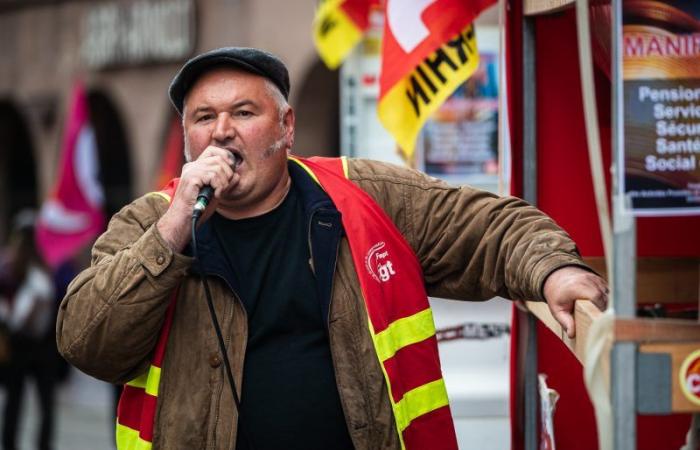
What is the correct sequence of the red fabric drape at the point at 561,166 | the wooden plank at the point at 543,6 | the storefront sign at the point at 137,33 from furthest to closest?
the storefront sign at the point at 137,33 < the red fabric drape at the point at 561,166 < the wooden plank at the point at 543,6

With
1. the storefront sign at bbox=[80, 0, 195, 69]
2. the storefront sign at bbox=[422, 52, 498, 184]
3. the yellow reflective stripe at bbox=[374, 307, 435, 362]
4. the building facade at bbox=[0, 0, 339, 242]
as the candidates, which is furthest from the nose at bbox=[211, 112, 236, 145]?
the storefront sign at bbox=[80, 0, 195, 69]

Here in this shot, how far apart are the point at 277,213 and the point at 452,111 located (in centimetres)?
284

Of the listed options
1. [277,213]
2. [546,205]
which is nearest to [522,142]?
[546,205]

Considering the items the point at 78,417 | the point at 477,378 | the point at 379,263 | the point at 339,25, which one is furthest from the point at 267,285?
the point at 78,417

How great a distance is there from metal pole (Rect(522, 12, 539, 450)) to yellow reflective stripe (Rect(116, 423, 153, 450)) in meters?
1.03

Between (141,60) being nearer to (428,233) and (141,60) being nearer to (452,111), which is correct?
(452,111)

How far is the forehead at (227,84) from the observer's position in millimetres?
3158

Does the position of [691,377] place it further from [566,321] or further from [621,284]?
[566,321]

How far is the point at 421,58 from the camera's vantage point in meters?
4.04

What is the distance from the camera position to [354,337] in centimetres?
303

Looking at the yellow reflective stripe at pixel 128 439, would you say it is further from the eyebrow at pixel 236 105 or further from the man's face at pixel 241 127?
the eyebrow at pixel 236 105

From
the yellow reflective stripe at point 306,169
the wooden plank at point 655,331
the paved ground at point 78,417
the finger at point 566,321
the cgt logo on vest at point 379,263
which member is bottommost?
the paved ground at point 78,417

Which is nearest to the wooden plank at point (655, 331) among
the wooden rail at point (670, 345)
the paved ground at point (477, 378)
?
the wooden rail at point (670, 345)

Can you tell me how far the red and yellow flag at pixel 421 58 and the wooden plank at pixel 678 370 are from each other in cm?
198
